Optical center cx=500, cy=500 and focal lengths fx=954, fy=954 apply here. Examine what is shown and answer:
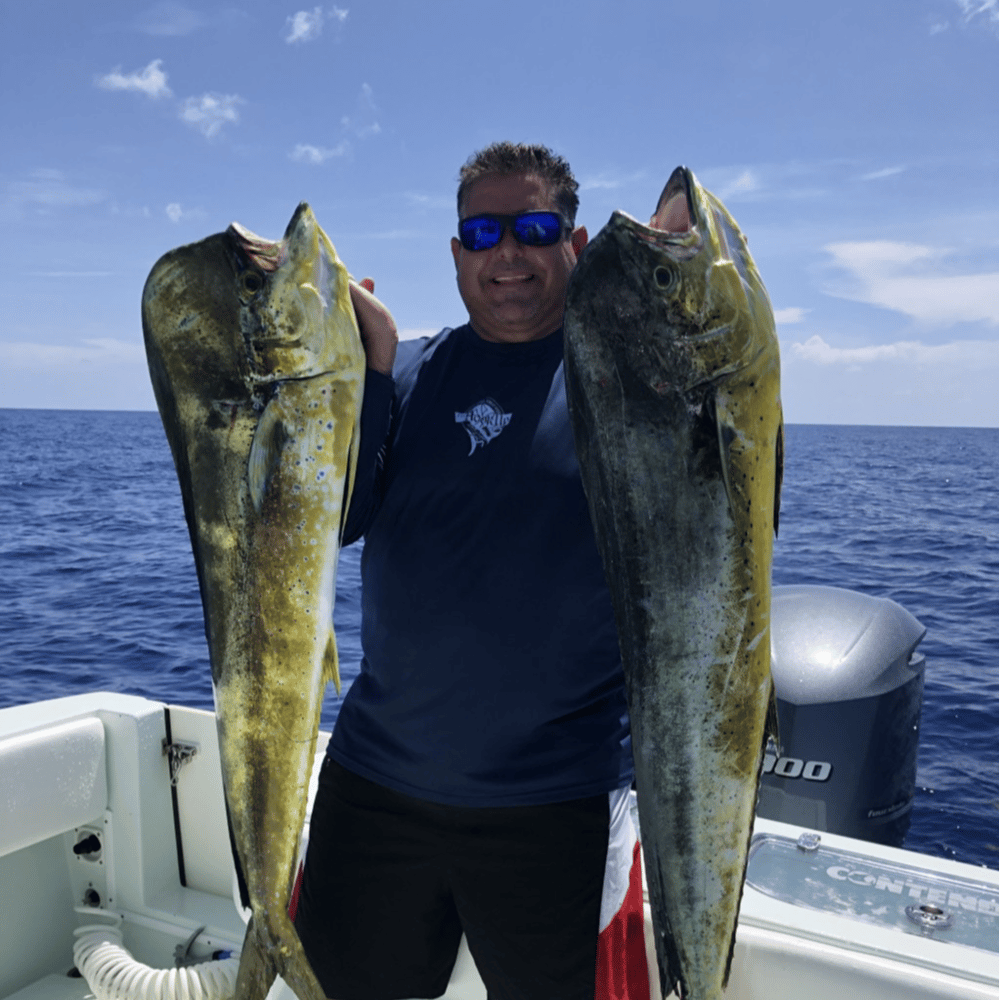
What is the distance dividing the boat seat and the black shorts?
1721 millimetres

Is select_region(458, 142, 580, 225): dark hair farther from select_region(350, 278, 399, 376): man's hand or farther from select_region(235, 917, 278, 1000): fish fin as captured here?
select_region(235, 917, 278, 1000): fish fin

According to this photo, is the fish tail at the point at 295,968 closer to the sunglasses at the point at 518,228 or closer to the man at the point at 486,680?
the man at the point at 486,680

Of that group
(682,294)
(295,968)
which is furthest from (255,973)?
(682,294)

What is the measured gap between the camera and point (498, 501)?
2.14 meters

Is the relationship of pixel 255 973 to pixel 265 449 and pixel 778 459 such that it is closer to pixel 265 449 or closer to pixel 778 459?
pixel 265 449

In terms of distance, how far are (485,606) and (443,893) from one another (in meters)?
0.74

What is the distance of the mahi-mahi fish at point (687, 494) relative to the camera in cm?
159

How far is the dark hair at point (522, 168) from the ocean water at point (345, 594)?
635 centimetres

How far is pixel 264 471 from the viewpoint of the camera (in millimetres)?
1791

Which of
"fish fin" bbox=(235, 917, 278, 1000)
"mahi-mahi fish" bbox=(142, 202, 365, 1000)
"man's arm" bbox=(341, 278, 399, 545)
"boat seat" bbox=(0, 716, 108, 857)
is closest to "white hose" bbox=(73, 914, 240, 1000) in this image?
"boat seat" bbox=(0, 716, 108, 857)

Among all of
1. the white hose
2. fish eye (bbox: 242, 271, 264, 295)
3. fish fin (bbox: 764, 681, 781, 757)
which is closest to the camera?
fish fin (bbox: 764, 681, 781, 757)

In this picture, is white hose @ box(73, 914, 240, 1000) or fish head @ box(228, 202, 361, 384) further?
Result: white hose @ box(73, 914, 240, 1000)

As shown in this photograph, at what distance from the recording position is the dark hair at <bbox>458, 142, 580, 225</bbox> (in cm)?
223

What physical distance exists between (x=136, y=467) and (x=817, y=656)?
154ft
